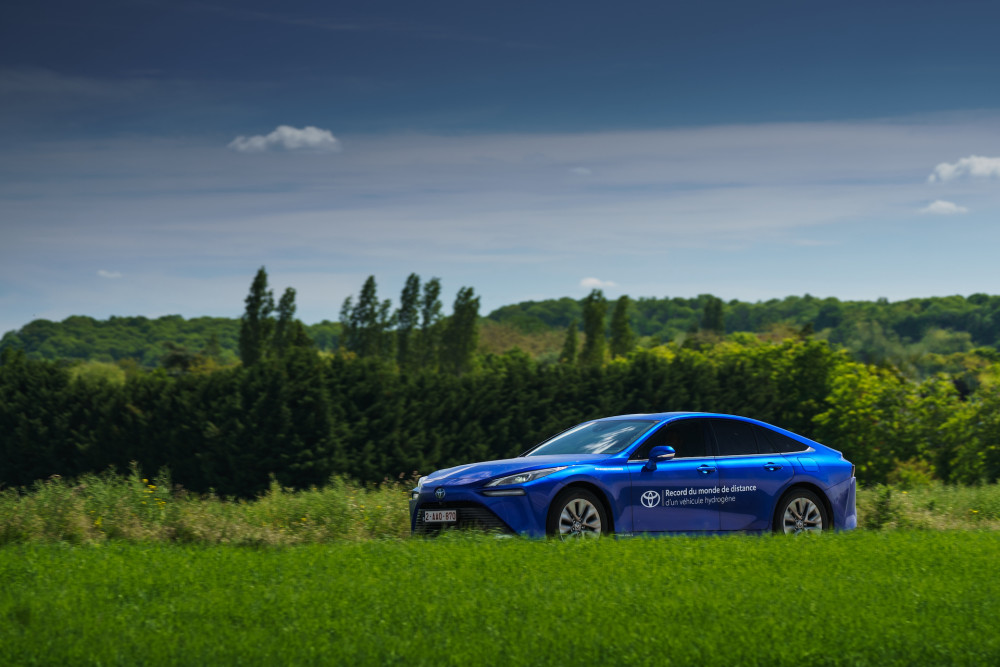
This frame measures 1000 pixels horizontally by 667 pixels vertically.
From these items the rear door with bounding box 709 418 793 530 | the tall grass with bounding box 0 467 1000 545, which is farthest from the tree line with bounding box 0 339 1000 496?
the rear door with bounding box 709 418 793 530

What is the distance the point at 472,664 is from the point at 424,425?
31088mm

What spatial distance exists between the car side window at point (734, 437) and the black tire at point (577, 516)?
73.6 inches

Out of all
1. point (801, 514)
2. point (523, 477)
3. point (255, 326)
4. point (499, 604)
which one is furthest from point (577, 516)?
point (255, 326)

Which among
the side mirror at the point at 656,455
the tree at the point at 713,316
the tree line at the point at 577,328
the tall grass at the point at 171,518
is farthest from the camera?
the tree at the point at 713,316

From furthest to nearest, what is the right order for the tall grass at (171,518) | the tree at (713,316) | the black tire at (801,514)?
the tree at (713,316) < the black tire at (801,514) < the tall grass at (171,518)

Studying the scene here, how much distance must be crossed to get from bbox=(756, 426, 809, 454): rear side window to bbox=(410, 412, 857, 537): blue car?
0.5 inches

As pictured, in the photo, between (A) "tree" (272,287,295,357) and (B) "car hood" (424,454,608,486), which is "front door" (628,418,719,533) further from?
(A) "tree" (272,287,295,357)

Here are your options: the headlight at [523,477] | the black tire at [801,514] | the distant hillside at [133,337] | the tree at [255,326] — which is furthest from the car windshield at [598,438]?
the distant hillside at [133,337]

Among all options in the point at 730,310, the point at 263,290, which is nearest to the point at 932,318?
the point at 730,310

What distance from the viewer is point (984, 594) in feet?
25.4

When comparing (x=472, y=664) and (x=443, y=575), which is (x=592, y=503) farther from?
(x=472, y=664)

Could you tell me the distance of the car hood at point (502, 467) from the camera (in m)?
10.4

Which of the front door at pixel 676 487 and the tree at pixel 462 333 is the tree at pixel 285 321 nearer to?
the tree at pixel 462 333

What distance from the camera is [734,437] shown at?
38.4ft
